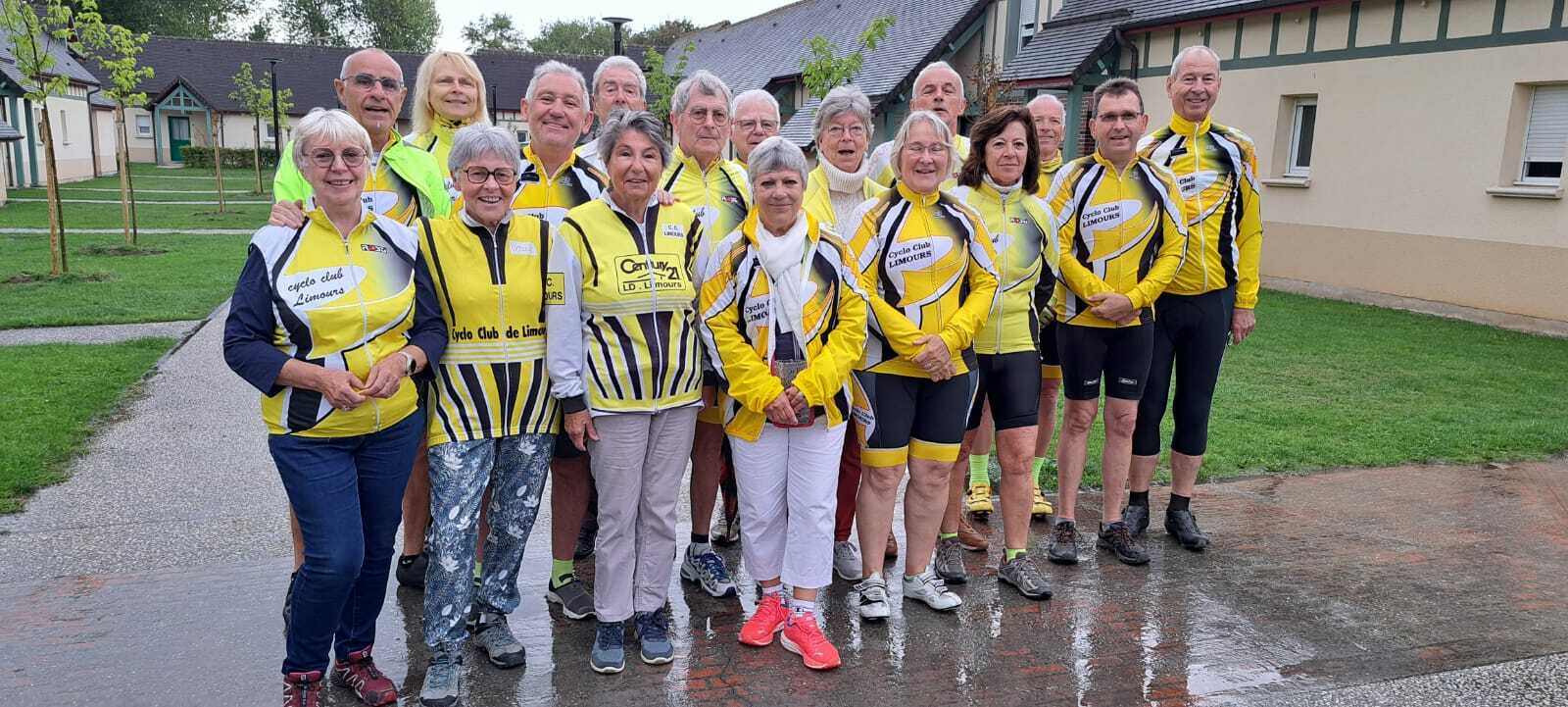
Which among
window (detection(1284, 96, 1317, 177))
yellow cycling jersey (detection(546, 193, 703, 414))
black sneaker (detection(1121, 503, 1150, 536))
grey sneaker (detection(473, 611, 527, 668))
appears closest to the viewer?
yellow cycling jersey (detection(546, 193, 703, 414))

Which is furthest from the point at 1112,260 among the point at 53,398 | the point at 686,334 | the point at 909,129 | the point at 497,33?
the point at 497,33

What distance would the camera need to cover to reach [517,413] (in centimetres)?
389

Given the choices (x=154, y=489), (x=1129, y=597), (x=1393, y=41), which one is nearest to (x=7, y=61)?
(x=154, y=489)

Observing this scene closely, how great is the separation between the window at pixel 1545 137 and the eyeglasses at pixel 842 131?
11980 millimetres

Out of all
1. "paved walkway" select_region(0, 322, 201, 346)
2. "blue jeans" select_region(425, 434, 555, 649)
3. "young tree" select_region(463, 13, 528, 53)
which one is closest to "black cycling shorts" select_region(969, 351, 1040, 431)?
"blue jeans" select_region(425, 434, 555, 649)

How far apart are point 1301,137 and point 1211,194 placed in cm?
1298

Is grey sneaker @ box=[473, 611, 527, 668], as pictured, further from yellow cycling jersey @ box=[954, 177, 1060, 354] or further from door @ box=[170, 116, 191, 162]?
door @ box=[170, 116, 191, 162]

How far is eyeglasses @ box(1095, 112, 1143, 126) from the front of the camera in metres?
5.07

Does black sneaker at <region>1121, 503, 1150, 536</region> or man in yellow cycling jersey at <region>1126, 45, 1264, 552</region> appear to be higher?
man in yellow cycling jersey at <region>1126, 45, 1264, 552</region>

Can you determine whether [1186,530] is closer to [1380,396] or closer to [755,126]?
[755,126]

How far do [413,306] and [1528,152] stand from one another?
14481 mm

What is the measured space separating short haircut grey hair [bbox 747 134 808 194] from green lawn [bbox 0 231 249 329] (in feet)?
32.8

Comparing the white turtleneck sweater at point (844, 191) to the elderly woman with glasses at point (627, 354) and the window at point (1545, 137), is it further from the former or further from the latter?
the window at point (1545, 137)

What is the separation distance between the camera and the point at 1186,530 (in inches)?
221
